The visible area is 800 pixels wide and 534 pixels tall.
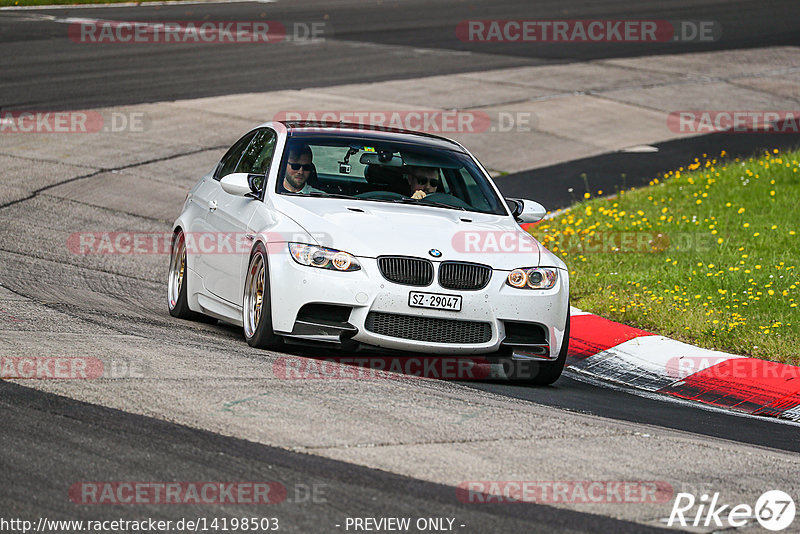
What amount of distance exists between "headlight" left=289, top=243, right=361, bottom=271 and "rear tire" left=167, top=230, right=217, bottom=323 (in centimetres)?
213

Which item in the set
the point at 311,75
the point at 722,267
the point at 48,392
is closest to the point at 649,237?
the point at 722,267

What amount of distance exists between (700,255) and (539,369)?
14.1 feet

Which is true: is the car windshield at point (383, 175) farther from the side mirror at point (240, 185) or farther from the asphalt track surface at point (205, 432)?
the asphalt track surface at point (205, 432)

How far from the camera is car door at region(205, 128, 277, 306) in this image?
27.6 ft

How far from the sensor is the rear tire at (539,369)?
802cm

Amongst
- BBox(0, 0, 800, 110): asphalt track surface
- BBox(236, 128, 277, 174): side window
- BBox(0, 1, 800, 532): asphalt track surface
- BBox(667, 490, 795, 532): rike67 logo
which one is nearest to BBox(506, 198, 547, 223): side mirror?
BBox(0, 1, 800, 532): asphalt track surface

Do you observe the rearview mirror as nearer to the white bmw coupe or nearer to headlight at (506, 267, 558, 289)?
the white bmw coupe

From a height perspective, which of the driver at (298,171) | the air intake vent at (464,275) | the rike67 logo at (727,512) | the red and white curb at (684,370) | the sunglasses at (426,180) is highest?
the driver at (298,171)

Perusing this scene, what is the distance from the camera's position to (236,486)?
16.1ft

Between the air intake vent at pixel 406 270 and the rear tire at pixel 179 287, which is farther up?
the air intake vent at pixel 406 270

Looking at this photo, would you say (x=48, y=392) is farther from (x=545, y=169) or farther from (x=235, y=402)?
(x=545, y=169)

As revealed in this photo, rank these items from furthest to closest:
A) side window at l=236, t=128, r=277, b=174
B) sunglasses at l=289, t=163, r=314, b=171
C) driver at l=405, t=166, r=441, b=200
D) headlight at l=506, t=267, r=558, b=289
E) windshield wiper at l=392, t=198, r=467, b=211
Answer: side window at l=236, t=128, r=277, b=174 → driver at l=405, t=166, r=441, b=200 → sunglasses at l=289, t=163, r=314, b=171 → windshield wiper at l=392, t=198, r=467, b=211 → headlight at l=506, t=267, r=558, b=289

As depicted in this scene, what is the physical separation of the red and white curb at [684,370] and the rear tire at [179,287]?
9.68 feet

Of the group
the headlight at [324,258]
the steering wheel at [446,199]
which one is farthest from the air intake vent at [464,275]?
the steering wheel at [446,199]
